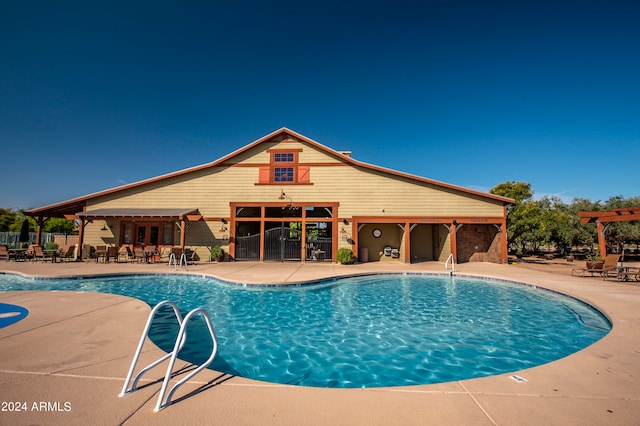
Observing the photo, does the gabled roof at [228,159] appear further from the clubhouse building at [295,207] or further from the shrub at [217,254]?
the shrub at [217,254]

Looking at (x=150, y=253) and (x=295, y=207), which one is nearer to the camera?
(x=150, y=253)

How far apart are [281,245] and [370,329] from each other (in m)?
10.7

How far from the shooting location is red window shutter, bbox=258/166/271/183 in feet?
54.4

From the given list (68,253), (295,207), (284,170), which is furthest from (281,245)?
(68,253)

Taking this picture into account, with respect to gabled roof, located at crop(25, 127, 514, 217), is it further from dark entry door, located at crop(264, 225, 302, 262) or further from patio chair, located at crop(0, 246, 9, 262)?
dark entry door, located at crop(264, 225, 302, 262)

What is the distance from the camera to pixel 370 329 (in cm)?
570

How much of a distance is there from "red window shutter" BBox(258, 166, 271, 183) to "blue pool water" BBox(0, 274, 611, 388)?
314 inches

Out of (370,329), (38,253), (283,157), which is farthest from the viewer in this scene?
(283,157)

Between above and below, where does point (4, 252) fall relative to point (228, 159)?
below

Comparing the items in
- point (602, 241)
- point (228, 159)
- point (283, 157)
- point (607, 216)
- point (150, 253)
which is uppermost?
point (283, 157)

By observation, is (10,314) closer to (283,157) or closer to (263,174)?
(263,174)

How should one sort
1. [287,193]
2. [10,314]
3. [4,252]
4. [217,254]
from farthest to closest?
[287,193] → [4,252] → [217,254] → [10,314]

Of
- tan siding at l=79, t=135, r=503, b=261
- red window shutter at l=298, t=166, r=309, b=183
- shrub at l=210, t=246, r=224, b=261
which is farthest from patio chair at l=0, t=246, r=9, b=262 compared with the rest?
red window shutter at l=298, t=166, r=309, b=183

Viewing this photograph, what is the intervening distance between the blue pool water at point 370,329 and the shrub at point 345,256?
5.05 metres
